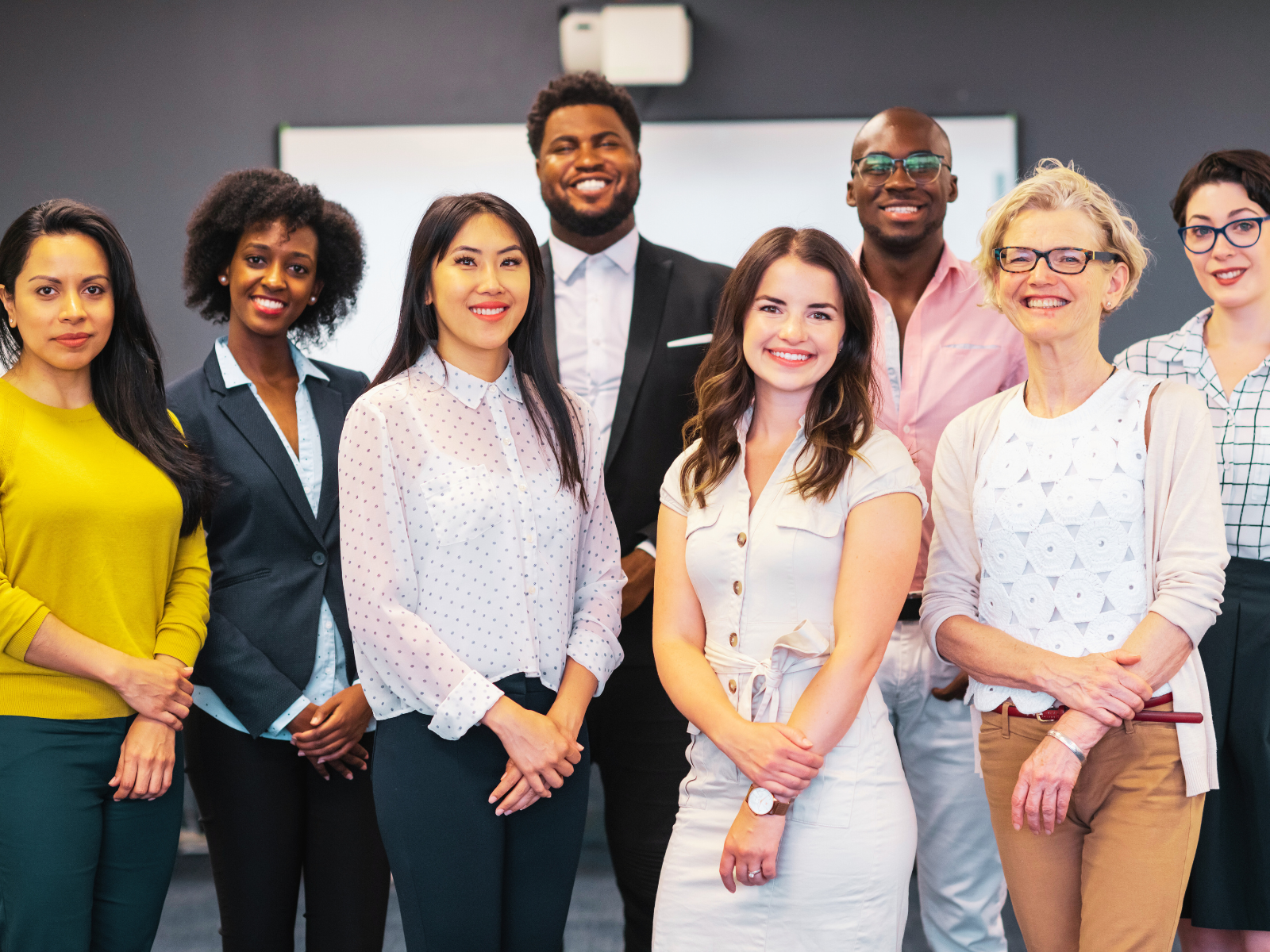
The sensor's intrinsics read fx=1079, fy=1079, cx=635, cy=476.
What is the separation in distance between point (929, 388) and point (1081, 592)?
78 cm

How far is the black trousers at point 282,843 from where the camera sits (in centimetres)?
223

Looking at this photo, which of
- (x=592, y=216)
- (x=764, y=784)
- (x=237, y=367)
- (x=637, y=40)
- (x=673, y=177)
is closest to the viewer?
(x=764, y=784)

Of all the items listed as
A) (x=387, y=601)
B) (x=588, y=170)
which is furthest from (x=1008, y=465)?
(x=588, y=170)

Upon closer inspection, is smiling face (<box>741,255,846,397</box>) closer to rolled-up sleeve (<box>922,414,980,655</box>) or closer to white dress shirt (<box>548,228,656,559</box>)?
rolled-up sleeve (<box>922,414,980,655</box>)

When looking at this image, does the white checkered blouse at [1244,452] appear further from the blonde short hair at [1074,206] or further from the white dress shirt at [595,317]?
the white dress shirt at [595,317]

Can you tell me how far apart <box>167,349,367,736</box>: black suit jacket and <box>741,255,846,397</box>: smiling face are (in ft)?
3.32

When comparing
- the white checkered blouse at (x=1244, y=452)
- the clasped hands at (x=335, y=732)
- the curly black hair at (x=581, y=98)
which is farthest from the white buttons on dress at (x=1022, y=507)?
the curly black hair at (x=581, y=98)

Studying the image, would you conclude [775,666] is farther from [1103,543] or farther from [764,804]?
[1103,543]

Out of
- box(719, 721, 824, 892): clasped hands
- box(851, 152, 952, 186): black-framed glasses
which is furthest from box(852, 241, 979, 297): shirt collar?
box(719, 721, 824, 892): clasped hands

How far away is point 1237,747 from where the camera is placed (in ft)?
7.24

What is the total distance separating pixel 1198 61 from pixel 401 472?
13.5 ft

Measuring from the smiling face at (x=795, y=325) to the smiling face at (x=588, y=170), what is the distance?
0.83 m

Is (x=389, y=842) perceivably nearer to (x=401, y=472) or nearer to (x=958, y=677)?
(x=401, y=472)

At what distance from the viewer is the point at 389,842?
1.84 meters
